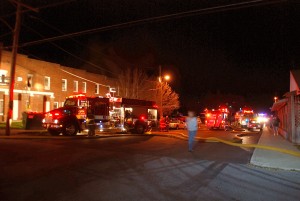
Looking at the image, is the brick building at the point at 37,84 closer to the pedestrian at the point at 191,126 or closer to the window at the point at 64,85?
the window at the point at 64,85

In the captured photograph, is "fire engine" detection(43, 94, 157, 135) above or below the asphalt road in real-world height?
above

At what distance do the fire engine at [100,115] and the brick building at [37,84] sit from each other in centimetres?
1360

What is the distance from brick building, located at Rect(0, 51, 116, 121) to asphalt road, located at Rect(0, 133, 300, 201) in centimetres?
2517

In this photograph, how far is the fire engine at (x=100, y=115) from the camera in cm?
2325

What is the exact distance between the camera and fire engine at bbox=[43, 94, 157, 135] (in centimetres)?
2325

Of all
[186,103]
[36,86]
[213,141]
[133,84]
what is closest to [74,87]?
[36,86]

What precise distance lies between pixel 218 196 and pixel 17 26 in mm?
18893

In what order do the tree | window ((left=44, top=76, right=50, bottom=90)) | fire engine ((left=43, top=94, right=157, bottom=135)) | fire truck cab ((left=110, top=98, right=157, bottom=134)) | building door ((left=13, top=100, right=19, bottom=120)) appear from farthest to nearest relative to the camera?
the tree < window ((left=44, top=76, right=50, bottom=90)) < building door ((left=13, top=100, right=19, bottom=120)) < fire truck cab ((left=110, top=98, right=157, bottom=134)) < fire engine ((left=43, top=94, right=157, bottom=135))

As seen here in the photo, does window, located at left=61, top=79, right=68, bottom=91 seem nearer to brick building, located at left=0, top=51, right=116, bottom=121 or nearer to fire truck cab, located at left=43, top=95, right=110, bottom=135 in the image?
brick building, located at left=0, top=51, right=116, bottom=121

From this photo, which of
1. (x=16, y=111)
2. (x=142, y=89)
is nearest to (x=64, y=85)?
(x=16, y=111)

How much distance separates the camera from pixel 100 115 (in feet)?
83.3

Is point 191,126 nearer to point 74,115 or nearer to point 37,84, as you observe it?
point 74,115

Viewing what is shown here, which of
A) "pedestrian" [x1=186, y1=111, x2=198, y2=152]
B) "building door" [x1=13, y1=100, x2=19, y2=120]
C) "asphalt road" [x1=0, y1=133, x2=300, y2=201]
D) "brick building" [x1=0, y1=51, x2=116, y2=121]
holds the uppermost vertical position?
"brick building" [x1=0, y1=51, x2=116, y2=121]

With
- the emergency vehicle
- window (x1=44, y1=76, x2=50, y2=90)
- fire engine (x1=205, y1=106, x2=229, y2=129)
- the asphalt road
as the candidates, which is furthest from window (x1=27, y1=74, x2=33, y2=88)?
the asphalt road
